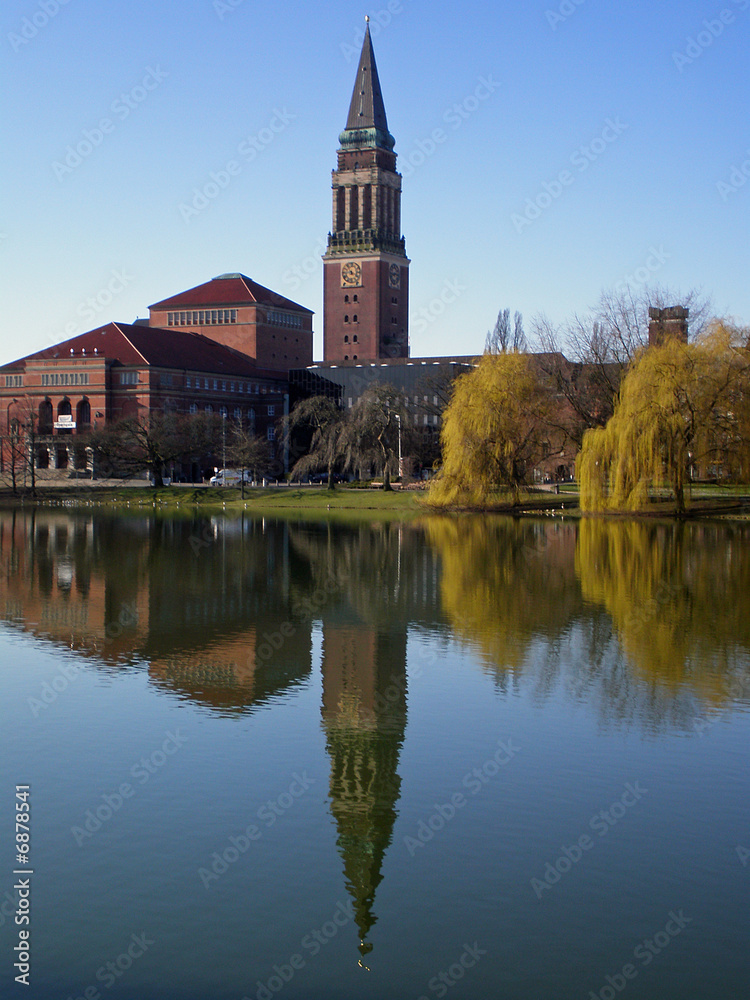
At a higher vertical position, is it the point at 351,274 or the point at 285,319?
the point at 351,274

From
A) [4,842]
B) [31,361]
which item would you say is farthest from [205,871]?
[31,361]

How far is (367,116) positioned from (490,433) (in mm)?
75702

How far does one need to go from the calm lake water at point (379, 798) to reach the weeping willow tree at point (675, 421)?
2635 centimetres

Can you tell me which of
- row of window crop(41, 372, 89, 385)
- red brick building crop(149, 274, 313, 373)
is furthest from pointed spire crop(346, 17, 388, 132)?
row of window crop(41, 372, 89, 385)

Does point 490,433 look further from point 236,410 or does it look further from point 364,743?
point 236,410

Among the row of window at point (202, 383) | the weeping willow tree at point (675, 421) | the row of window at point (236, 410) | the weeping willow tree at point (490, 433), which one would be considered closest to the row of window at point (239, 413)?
the row of window at point (236, 410)

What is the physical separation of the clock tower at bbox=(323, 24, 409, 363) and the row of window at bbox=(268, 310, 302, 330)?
6426mm

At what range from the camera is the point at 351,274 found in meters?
127

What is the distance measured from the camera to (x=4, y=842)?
1076 centimetres

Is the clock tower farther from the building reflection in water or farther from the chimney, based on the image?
the building reflection in water

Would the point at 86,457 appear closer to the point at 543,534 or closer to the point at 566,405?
the point at 566,405

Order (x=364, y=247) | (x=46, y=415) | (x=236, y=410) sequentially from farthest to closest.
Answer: (x=364, y=247) → (x=236, y=410) → (x=46, y=415)

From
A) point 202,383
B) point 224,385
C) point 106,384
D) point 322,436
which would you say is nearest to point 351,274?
point 224,385

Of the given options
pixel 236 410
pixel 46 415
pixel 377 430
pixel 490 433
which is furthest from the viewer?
pixel 236 410
